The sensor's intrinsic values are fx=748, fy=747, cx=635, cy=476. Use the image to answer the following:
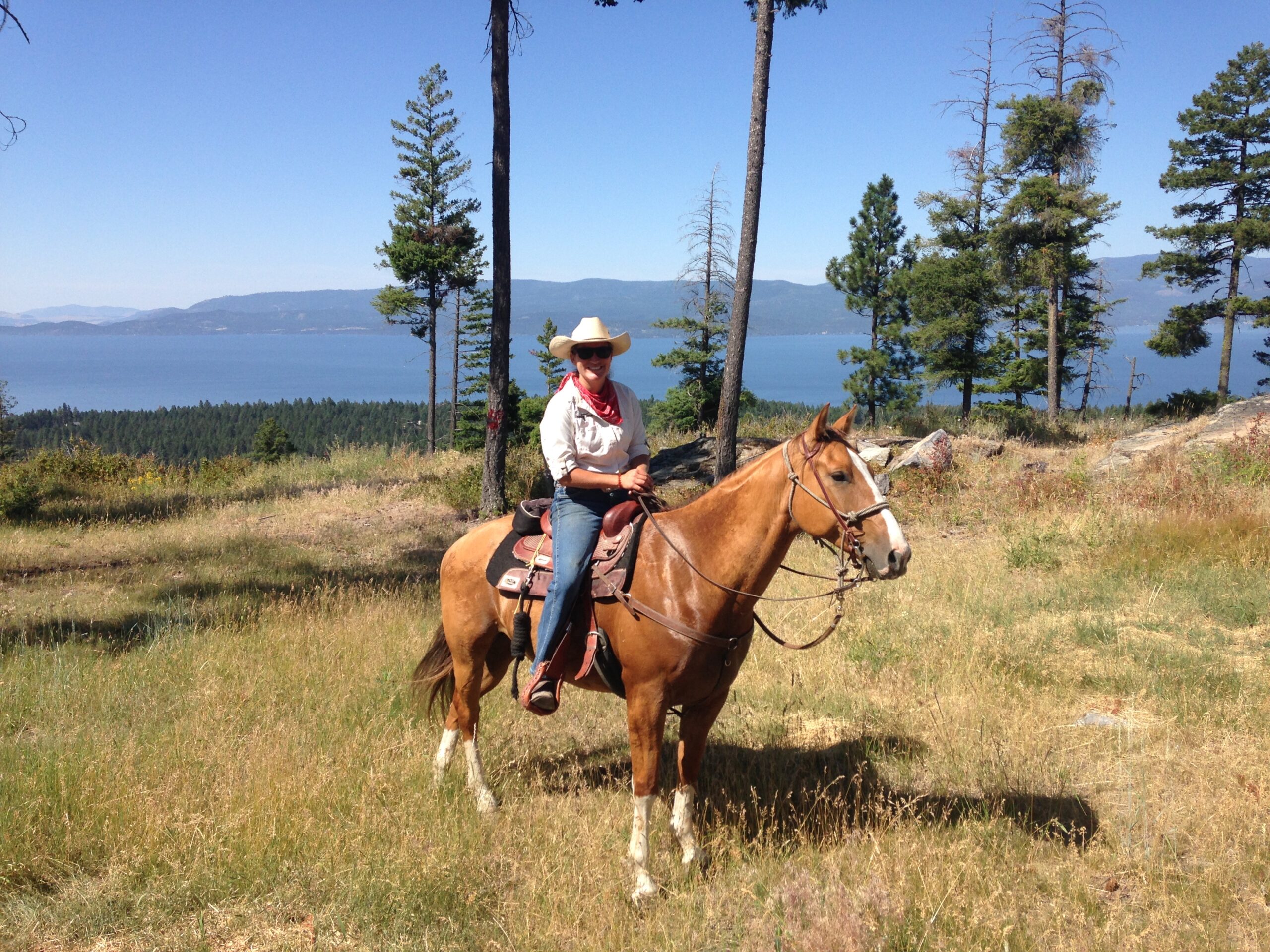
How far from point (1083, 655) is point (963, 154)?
22145mm

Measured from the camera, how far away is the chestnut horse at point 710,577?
362cm

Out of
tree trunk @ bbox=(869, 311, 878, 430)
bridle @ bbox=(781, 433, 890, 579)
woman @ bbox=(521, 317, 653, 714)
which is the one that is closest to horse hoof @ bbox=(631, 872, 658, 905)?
woman @ bbox=(521, 317, 653, 714)

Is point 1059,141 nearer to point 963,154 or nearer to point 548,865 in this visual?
point 963,154

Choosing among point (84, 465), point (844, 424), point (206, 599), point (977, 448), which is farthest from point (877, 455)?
point (84, 465)

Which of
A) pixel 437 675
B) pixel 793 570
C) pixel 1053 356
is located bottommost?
pixel 437 675

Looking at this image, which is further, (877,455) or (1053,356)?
(1053,356)

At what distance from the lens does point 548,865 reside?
4039 mm

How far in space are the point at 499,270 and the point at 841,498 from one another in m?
10.7

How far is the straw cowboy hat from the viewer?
13.8ft

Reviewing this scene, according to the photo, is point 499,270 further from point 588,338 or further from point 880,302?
point 880,302

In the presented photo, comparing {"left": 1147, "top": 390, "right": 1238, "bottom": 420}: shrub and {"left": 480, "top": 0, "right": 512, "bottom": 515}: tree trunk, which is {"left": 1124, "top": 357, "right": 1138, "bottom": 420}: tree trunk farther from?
{"left": 480, "top": 0, "right": 512, "bottom": 515}: tree trunk

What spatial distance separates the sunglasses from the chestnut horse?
977 mm

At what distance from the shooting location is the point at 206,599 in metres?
Answer: 8.88

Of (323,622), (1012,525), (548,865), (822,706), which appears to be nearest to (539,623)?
(548,865)
